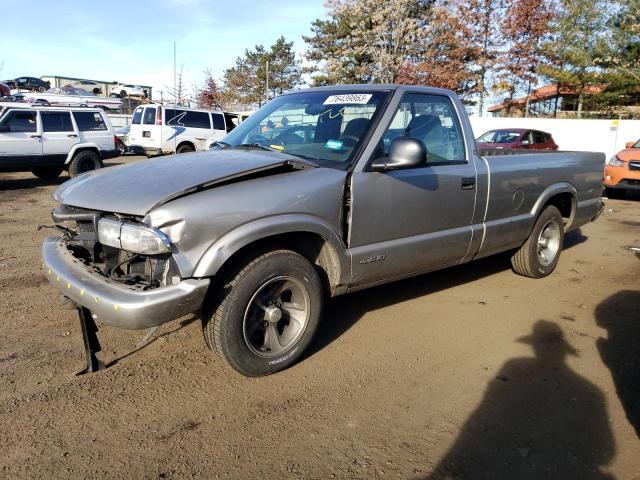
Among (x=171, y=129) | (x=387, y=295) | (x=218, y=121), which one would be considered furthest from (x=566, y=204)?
(x=218, y=121)

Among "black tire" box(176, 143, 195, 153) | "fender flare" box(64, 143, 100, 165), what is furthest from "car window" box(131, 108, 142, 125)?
"fender flare" box(64, 143, 100, 165)

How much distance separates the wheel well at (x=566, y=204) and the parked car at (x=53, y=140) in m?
11.3

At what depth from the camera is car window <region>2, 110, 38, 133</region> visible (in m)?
11.8

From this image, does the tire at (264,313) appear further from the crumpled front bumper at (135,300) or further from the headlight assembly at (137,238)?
the headlight assembly at (137,238)

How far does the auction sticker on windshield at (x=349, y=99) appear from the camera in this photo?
3.90 meters

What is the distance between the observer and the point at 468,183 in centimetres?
427

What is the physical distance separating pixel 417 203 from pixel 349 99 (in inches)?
38.5

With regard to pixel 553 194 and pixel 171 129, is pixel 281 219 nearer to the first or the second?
pixel 553 194

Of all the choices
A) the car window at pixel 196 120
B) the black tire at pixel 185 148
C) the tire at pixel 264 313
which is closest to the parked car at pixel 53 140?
the black tire at pixel 185 148

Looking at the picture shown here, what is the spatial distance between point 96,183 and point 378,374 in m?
2.25

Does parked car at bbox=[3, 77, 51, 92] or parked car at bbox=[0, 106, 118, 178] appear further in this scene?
parked car at bbox=[3, 77, 51, 92]

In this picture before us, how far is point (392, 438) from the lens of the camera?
275cm

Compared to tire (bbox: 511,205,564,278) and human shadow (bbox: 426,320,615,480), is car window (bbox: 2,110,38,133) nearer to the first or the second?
tire (bbox: 511,205,564,278)

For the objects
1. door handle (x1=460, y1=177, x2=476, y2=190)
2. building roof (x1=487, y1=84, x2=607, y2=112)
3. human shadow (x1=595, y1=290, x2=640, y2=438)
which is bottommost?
human shadow (x1=595, y1=290, x2=640, y2=438)
